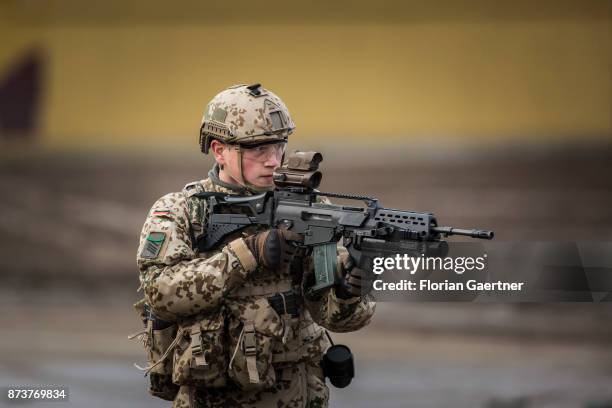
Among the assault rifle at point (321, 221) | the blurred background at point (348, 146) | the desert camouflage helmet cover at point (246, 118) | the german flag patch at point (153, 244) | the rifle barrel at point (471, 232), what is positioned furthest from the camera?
the blurred background at point (348, 146)

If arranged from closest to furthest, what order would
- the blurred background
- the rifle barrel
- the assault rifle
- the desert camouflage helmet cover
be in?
the rifle barrel
the assault rifle
the desert camouflage helmet cover
the blurred background

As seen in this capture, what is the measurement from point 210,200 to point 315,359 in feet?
2.28

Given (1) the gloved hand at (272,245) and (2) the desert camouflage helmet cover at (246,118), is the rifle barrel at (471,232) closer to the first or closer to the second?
(1) the gloved hand at (272,245)

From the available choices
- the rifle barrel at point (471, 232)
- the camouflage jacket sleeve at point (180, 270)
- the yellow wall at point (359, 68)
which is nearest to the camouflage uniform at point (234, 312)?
the camouflage jacket sleeve at point (180, 270)

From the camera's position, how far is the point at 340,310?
442cm

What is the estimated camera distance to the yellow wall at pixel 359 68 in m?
7.24

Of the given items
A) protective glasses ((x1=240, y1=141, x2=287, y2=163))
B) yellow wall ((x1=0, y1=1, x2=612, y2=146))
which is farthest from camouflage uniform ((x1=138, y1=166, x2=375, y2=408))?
yellow wall ((x1=0, y1=1, x2=612, y2=146))

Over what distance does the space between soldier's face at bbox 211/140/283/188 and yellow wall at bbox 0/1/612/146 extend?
9.51 feet

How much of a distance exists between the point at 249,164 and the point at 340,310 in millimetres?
611

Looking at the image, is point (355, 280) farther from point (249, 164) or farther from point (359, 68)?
point (359, 68)

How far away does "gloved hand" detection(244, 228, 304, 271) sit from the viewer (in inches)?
165

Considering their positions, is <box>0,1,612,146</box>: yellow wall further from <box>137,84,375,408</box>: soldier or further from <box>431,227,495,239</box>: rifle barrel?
<box>431,227,495,239</box>: rifle barrel

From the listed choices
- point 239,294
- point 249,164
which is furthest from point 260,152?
point 239,294

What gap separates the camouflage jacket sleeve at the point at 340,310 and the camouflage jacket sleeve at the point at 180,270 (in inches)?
15.0
